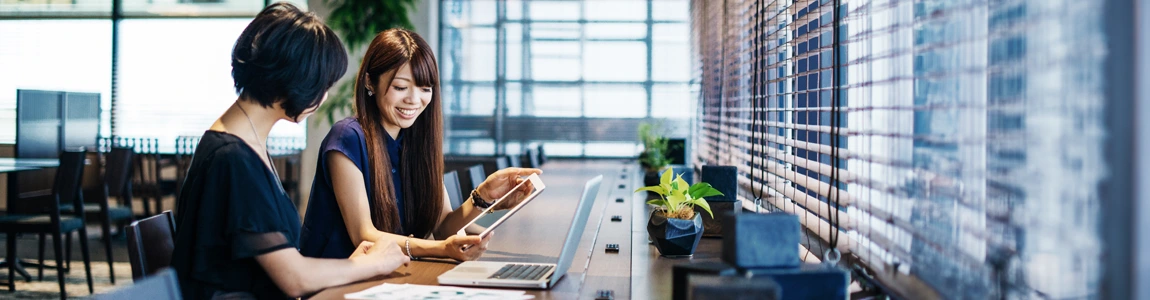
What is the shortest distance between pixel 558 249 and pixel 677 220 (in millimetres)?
418

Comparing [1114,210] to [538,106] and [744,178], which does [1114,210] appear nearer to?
[744,178]

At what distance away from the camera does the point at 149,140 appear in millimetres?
8445

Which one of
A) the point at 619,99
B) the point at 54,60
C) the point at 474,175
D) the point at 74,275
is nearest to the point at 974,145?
the point at 474,175

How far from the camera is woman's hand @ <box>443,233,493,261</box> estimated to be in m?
2.03

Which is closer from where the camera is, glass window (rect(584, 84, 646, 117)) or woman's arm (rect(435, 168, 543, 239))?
woman's arm (rect(435, 168, 543, 239))

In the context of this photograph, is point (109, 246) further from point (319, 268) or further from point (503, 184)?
point (319, 268)

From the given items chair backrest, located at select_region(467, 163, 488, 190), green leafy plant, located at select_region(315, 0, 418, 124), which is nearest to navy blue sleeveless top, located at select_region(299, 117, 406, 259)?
chair backrest, located at select_region(467, 163, 488, 190)

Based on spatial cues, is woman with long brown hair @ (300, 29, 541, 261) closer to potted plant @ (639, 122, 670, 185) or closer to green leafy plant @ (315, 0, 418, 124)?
potted plant @ (639, 122, 670, 185)

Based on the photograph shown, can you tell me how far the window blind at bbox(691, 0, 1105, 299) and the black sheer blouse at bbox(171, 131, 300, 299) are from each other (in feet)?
3.60

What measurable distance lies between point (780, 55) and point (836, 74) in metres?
1.43

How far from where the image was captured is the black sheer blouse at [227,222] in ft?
5.48

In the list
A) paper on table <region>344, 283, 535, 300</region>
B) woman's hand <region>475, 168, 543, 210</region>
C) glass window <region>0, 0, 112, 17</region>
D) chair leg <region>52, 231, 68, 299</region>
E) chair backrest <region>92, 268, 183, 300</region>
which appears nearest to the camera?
chair backrest <region>92, 268, 183, 300</region>

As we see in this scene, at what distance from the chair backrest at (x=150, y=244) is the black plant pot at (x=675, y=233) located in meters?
1.07

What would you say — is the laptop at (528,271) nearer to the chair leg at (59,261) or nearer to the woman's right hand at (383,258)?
the woman's right hand at (383,258)
